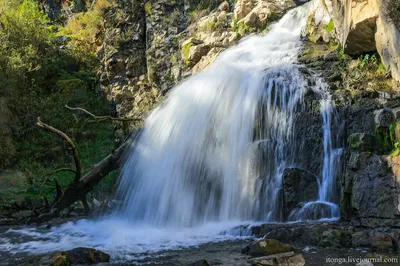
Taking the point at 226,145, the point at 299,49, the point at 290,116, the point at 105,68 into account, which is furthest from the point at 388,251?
the point at 105,68

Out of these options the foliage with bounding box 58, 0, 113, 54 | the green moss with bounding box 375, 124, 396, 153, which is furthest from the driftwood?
the foliage with bounding box 58, 0, 113, 54

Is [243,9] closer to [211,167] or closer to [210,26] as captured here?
[210,26]

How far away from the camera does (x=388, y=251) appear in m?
5.96

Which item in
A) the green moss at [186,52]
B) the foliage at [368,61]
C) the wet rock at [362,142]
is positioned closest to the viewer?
the wet rock at [362,142]

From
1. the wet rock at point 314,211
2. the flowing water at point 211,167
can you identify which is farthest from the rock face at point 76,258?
the wet rock at point 314,211

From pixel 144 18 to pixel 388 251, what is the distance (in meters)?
17.2

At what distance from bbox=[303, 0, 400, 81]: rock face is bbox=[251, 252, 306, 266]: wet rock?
606cm

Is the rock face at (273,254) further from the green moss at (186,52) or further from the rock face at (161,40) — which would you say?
the green moss at (186,52)

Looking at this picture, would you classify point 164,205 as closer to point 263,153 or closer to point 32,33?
point 263,153

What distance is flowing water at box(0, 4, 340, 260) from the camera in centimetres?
862

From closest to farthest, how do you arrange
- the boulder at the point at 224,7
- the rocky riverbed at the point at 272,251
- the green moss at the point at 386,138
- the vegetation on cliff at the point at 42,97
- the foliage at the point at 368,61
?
the rocky riverbed at the point at 272,251
the green moss at the point at 386,138
the foliage at the point at 368,61
the vegetation on cliff at the point at 42,97
the boulder at the point at 224,7

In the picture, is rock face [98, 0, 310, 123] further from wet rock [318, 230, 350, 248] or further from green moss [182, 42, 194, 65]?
wet rock [318, 230, 350, 248]

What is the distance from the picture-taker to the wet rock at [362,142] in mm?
8016

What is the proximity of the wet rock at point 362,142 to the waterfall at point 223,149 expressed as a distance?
93cm
